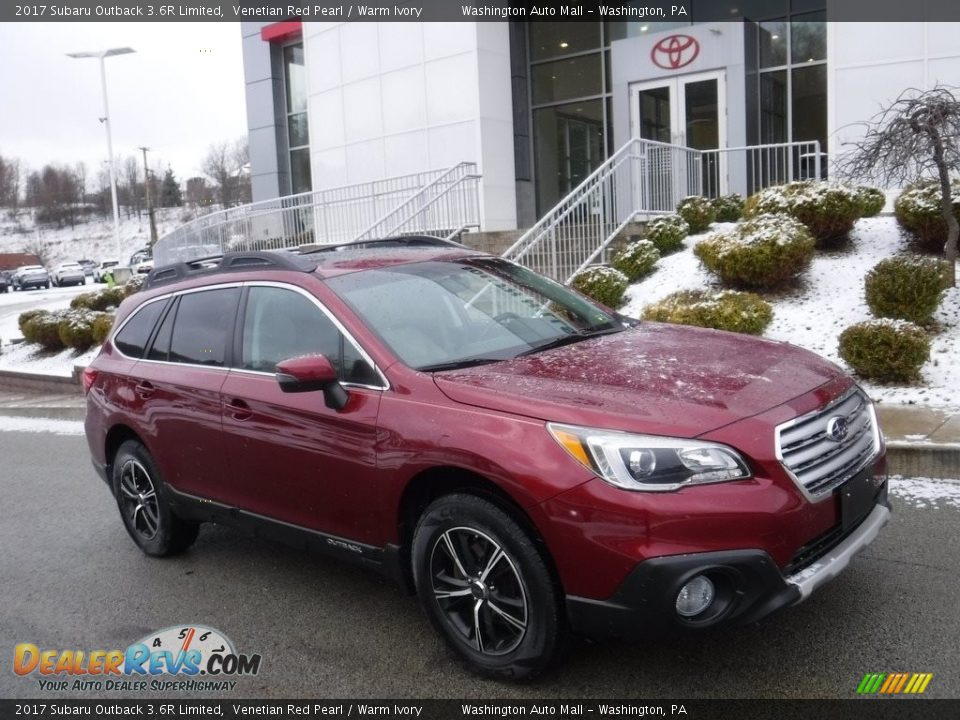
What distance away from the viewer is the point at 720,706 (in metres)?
3.28

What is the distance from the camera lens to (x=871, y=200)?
10758 mm

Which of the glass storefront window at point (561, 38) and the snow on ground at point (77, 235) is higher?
the glass storefront window at point (561, 38)

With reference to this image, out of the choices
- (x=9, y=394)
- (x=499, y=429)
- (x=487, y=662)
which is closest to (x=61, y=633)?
(x=487, y=662)

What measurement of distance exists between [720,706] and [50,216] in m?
139

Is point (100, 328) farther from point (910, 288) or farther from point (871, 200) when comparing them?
point (910, 288)

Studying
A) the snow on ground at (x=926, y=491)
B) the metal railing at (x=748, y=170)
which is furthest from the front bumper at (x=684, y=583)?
the metal railing at (x=748, y=170)

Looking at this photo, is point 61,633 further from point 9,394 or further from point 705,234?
point 9,394

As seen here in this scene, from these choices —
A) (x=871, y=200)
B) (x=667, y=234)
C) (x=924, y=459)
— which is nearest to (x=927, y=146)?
(x=871, y=200)

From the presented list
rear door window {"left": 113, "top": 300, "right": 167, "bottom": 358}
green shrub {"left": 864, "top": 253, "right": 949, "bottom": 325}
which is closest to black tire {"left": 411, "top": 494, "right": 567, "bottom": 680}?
rear door window {"left": 113, "top": 300, "right": 167, "bottom": 358}

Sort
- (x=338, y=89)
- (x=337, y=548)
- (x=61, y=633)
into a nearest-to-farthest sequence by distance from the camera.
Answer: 1. (x=337, y=548)
2. (x=61, y=633)
3. (x=338, y=89)

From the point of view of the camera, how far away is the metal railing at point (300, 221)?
→ 18508mm

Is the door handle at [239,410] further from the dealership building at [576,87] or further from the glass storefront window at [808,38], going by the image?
the glass storefront window at [808,38]

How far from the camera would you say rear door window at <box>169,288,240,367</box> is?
474 centimetres

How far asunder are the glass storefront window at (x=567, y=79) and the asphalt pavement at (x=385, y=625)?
1670cm
